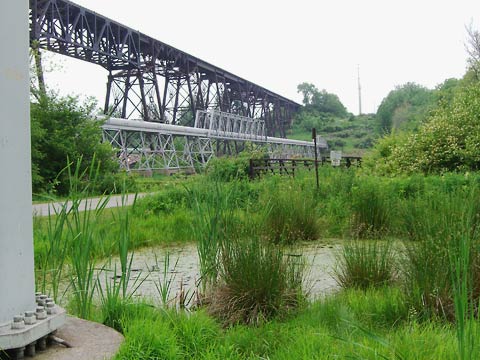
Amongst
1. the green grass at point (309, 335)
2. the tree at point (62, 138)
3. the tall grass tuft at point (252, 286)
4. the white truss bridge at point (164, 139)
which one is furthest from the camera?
the white truss bridge at point (164, 139)

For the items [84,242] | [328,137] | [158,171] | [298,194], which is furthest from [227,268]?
[328,137]

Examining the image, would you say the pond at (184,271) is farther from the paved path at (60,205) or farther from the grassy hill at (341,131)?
the grassy hill at (341,131)

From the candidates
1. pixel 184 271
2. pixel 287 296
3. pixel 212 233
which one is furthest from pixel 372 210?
pixel 212 233

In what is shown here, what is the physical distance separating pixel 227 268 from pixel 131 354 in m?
0.97

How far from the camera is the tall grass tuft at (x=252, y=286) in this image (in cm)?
227

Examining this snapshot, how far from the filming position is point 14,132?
1.31 meters

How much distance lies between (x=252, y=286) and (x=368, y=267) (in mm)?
741

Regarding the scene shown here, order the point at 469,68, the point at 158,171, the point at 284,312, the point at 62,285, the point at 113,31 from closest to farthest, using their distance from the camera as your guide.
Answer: the point at 284,312 → the point at 62,285 → the point at 158,171 → the point at 113,31 → the point at 469,68

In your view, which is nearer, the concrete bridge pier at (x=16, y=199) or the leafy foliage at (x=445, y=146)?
the concrete bridge pier at (x=16, y=199)

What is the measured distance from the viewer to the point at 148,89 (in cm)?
2473

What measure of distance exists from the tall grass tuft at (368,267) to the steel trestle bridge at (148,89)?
5.92 meters

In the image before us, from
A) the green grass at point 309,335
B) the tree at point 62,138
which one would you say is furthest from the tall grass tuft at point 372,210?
the tree at point 62,138

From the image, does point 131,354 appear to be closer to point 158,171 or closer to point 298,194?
point 298,194

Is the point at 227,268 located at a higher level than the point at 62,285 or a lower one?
higher
